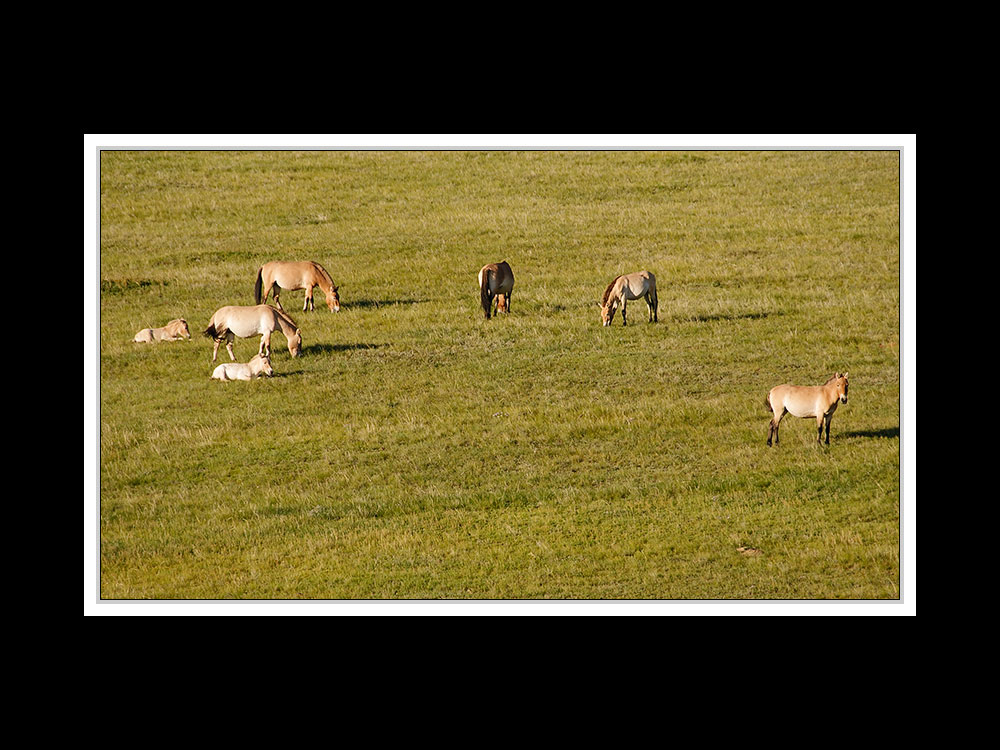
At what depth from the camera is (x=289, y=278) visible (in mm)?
21312

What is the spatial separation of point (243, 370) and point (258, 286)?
1.89 m

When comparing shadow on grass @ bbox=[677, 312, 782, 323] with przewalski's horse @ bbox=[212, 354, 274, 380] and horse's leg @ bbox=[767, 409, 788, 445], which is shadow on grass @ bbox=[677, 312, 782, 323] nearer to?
horse's leg @ bbox=[767, 409, 788, 445]

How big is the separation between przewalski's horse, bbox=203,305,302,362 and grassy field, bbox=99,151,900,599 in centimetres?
26

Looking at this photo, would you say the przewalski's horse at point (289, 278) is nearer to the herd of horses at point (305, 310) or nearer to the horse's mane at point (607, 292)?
the herd of horses at point (305, 310)

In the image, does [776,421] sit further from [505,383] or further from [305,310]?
[305,310]

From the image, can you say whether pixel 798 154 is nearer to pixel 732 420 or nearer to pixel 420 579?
pixel 732 420

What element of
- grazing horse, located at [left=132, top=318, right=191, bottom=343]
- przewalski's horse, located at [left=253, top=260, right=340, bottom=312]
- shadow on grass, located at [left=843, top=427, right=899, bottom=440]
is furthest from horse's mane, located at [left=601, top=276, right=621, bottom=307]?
grazing horse, located at [left=132, top=318, right=191, bottom=343]

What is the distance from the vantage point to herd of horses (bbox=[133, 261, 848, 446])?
60.6 ft

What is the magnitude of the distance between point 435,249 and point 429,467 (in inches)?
233

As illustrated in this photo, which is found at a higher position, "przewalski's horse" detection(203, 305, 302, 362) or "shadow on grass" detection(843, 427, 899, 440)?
"przewalski's horse" detection(203, 305, 302, 362)

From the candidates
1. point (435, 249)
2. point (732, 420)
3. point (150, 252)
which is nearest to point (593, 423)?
point (732, 420)

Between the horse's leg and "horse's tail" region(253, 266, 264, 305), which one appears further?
"horse's tail" region(253, 266, 264, 305)

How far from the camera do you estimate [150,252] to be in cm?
1984

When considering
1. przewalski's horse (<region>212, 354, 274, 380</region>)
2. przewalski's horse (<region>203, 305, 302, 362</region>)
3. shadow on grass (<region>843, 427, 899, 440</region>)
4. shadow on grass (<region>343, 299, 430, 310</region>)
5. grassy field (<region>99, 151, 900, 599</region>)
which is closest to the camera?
grassy field (<region>99, 151, 900, 599</region>)
